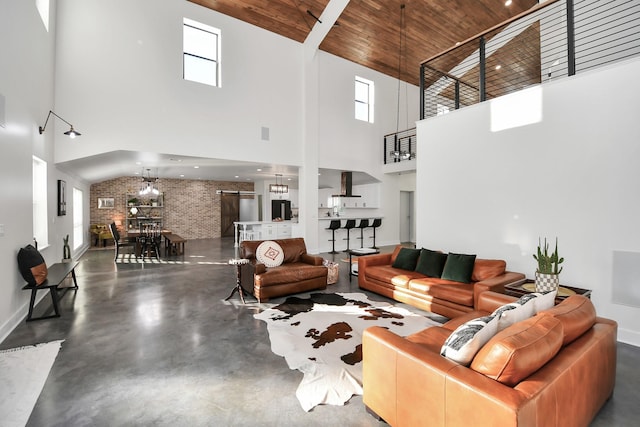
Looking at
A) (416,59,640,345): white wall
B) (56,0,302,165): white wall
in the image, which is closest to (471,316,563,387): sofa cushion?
(416,59,640,345): white wall

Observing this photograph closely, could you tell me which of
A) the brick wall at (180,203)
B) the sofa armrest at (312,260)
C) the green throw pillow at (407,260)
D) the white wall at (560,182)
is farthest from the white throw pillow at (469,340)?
the brick wall at (180,203)

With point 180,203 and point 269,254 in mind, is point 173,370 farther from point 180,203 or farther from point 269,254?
point 180,203

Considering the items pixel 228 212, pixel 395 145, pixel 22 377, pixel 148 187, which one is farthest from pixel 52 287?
pixel 228 212

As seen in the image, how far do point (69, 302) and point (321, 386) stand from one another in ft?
13.6

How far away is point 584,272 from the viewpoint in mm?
3518

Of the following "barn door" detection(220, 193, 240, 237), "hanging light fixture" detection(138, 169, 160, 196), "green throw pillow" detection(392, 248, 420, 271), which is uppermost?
"hanging light fixture" detection(138, 169, 160, 196)

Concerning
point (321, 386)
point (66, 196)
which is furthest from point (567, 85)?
point (66, 196)

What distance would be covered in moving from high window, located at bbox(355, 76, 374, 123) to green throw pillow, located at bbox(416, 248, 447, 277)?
6.48 m

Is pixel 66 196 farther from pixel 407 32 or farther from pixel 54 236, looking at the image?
pixel 407 32

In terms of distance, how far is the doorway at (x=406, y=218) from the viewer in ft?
37.1

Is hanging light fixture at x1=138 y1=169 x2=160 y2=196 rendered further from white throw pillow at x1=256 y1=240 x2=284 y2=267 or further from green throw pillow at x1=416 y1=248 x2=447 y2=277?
green throw pillow at x1=416 y1=248 x2=447 y2=277

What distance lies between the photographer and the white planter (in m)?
3.08

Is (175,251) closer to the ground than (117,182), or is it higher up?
closer to the ground

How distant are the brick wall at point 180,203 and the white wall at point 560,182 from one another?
9.79m
